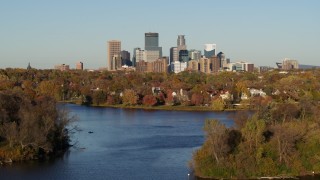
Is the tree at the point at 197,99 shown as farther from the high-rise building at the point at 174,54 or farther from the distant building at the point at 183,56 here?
the high-rise building at the point at 174,54

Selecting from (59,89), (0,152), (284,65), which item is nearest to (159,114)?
(59,89)

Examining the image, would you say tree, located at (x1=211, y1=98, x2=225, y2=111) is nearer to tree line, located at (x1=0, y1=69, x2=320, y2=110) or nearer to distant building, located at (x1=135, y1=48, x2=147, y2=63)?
tree line, located at (x1=0, y1=69, x2=320, y2=110)

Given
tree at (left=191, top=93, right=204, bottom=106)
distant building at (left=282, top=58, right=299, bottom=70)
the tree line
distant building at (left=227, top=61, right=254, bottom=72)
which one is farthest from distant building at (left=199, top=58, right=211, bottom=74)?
tree at (left=191, top=93, right=204, bottom=106)

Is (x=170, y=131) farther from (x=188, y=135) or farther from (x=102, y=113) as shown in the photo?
(x=102, y=113)

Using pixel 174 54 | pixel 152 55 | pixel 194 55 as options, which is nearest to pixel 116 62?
pixel 152 55

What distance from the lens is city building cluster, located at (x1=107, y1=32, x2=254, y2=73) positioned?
82.3 meters

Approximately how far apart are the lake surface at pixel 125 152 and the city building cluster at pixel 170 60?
53.4 metres

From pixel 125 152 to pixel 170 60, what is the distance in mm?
87590

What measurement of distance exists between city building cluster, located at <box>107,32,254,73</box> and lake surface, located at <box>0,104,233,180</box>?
53431mm

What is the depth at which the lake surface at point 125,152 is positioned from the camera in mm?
13164

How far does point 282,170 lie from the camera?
12547mm

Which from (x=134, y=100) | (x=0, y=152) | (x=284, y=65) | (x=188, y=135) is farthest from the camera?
(x=284, y=65)

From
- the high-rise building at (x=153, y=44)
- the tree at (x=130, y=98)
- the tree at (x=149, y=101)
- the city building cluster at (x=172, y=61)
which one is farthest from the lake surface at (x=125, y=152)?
the high-rise building at (x=153, y=44)

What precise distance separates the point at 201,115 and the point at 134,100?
22.2 feet
